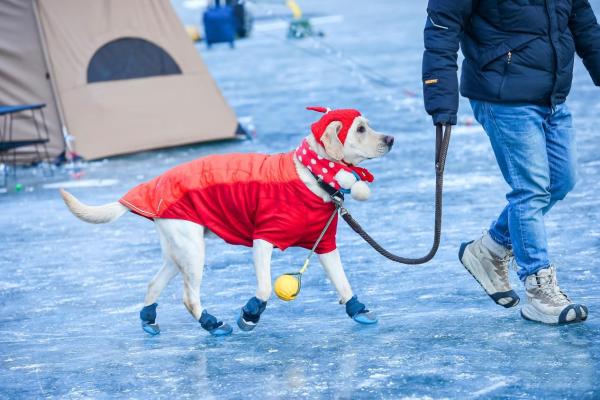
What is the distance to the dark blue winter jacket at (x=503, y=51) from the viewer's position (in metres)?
4.57

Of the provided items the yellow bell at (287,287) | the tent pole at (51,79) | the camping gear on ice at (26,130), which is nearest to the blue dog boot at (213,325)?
the yellow bell at (287,287)

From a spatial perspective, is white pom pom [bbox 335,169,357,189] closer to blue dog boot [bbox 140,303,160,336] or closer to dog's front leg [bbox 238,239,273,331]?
dog's front leg [bbox 238,239,273,331]

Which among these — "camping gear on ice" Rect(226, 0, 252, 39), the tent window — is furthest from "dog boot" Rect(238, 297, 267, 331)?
"camping gear on ice" Rect(226, 0, 252, 39)

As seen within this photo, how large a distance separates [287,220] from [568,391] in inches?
54.7

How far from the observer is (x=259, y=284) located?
15.3 ft

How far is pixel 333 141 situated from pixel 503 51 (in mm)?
839

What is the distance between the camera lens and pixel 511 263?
511cm

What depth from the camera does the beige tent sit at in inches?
407

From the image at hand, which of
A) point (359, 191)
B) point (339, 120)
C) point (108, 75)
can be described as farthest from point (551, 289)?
point (108, 75)

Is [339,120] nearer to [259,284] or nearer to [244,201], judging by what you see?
[244,201]

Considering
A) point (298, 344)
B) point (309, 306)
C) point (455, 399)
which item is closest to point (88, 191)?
point (309, 306)

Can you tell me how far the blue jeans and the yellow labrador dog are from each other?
52cm

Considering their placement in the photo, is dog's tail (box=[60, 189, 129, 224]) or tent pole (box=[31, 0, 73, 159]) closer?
dog's tail (box=[60, 189, 129, 224])

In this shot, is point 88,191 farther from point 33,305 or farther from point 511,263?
point 511,263
